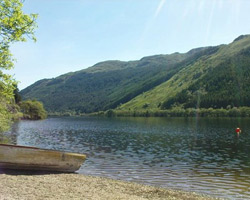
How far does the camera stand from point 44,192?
20.1 metres

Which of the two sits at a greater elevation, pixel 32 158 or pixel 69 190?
pixel 32 158

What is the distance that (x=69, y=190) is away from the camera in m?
21.6

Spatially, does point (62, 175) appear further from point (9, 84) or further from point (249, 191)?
point (249, 191)

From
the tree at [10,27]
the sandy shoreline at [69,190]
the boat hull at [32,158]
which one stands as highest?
the tree at [10,27]

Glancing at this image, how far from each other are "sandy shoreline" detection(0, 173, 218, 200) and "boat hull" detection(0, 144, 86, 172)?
A: 1.62m

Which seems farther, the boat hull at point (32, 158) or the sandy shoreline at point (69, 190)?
the boat hull at point (32, 158)

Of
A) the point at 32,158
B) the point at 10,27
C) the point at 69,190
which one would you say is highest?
the point at 10,27

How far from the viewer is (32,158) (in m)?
27.6

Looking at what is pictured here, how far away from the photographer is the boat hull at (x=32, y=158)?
2688 centimetres

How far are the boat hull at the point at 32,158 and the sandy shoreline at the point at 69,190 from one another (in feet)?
5.32

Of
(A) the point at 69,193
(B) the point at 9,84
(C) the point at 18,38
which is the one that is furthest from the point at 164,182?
(C) the point at 18,38

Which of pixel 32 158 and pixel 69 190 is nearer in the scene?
pixel 69 190

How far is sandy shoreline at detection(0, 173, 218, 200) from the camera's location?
19297 mm

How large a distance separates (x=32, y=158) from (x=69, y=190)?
8.03 metres
